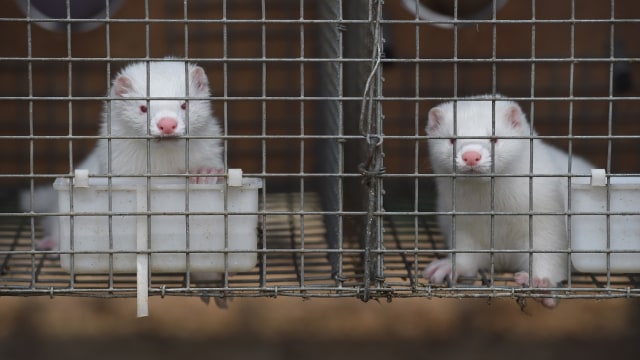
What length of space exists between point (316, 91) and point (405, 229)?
29.0 inches

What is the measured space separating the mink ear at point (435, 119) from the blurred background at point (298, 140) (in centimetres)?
58

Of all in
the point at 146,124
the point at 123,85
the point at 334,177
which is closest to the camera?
the point at 146,124

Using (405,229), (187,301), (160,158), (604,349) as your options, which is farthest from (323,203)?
(604,349)

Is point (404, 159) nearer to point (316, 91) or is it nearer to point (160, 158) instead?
point (316, 91)

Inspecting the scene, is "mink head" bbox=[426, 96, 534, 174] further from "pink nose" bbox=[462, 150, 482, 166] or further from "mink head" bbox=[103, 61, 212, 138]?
"mink head" bbox=[103, 61, 212, 138]

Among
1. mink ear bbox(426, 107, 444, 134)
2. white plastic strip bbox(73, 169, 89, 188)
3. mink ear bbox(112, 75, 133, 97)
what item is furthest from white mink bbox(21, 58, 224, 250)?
mink ear bbox(426, 107, 444, 134)

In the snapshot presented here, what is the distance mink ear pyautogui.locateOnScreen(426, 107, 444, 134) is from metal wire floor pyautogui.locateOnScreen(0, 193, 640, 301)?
10.5 inches

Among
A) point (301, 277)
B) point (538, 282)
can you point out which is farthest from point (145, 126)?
point (538, 282)

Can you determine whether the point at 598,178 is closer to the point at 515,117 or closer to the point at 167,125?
the point at 515,117

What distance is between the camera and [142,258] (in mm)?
2049

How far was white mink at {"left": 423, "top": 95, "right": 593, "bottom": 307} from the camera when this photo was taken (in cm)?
242

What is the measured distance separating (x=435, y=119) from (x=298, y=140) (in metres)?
0.91

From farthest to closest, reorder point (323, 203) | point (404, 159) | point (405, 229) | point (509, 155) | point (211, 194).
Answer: point (404, 159) → point (323, 203) → point (405, 229) → point (509, 155) → point (211, 194)

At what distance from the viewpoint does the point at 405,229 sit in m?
2.94
